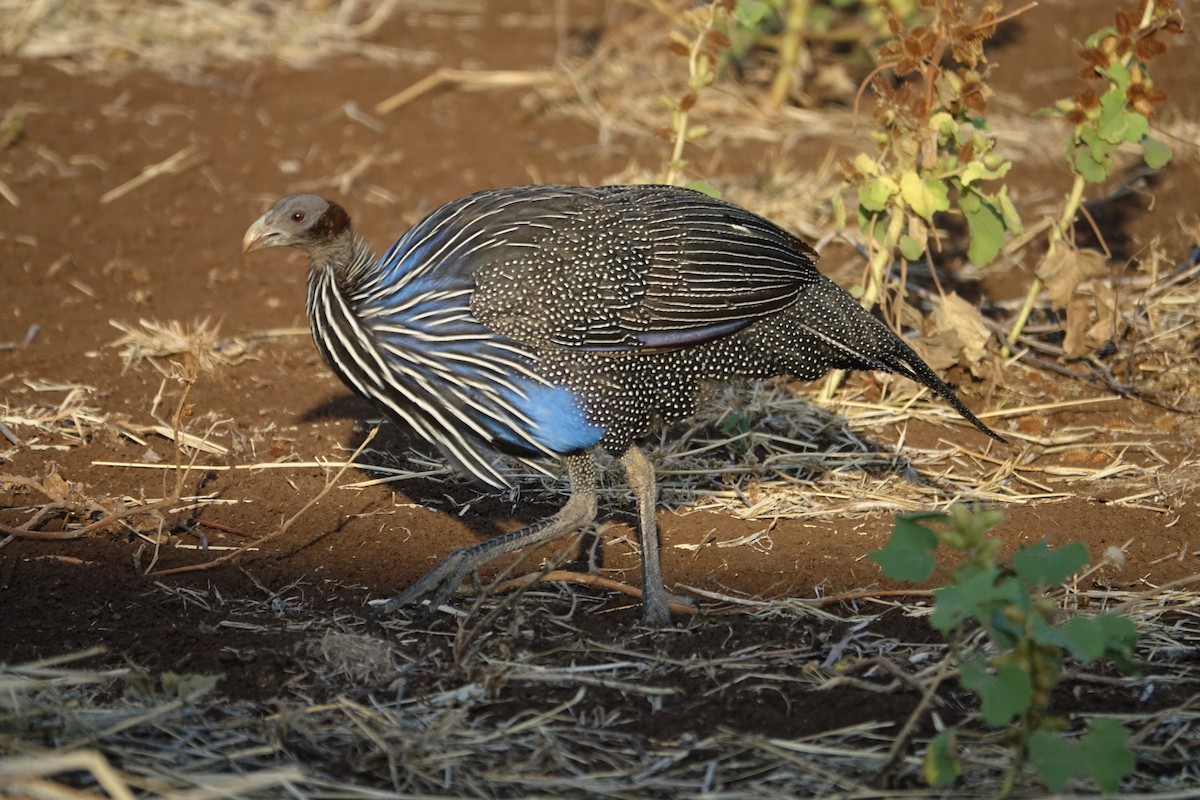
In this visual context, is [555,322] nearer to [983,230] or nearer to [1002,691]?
[1002,691]

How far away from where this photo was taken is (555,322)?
12.1 feet

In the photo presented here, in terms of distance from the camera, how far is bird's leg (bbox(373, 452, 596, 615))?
3729 millimetres

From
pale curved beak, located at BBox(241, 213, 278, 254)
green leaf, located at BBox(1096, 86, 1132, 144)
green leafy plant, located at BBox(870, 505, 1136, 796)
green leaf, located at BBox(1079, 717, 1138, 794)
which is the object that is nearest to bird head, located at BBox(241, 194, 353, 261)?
pale curved beak, located at BBox(241, 213, 278, 254)

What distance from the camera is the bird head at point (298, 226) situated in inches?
152

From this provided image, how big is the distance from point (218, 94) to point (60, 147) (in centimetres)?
96

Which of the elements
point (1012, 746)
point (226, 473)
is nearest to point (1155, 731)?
point (1012, 746)

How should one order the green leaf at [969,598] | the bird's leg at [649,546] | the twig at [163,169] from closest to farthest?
the green leaf at [969,598], the bird's leg at [649,546], the twig at [163,169]

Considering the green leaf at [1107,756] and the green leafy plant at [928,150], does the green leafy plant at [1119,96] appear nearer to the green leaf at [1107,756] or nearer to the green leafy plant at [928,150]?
the green leafy plant at [928,150]

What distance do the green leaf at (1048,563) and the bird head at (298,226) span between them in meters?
2.14

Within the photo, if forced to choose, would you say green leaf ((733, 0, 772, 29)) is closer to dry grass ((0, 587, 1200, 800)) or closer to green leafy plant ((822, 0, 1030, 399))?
green leafy plant ((822, 0, 1030, 399))

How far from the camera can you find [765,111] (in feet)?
24.3

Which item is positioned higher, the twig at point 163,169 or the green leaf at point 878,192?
the green leaf at point 878,192

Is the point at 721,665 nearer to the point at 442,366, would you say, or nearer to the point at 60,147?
the point at 442,366

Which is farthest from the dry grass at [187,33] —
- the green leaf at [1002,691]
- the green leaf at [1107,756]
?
the green leaf at [1107,756]
